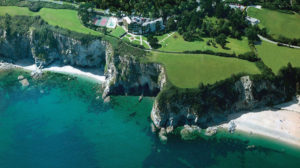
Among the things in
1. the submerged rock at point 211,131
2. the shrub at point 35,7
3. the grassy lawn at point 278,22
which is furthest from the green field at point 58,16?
the grassy lawn at point 278,22

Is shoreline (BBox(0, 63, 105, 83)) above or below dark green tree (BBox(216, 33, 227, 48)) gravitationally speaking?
below

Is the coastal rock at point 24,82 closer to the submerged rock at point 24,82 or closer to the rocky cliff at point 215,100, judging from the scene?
the submerged rock at point 24,82

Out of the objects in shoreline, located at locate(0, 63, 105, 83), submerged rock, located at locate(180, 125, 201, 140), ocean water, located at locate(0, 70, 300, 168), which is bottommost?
ocean water, located at locate(0, 70, 300, 168)

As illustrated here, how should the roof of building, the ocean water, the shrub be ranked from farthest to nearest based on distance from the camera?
1. the shrub
2. the roof of building
3. the ocean water

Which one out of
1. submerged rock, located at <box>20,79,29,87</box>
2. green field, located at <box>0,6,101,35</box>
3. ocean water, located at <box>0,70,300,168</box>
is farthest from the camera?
green field, located at <box>0,6,101,35</box>

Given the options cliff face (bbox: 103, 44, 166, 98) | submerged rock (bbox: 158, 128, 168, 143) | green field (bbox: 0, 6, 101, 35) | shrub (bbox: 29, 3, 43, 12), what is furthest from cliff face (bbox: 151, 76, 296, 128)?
shrub (bbox: 29, 3, 43, 12)

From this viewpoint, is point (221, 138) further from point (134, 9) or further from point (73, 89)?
point (134, 9)

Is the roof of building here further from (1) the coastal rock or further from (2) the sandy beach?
(2) the sandy beach

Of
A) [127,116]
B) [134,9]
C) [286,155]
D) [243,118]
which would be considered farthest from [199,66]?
[134,9]
